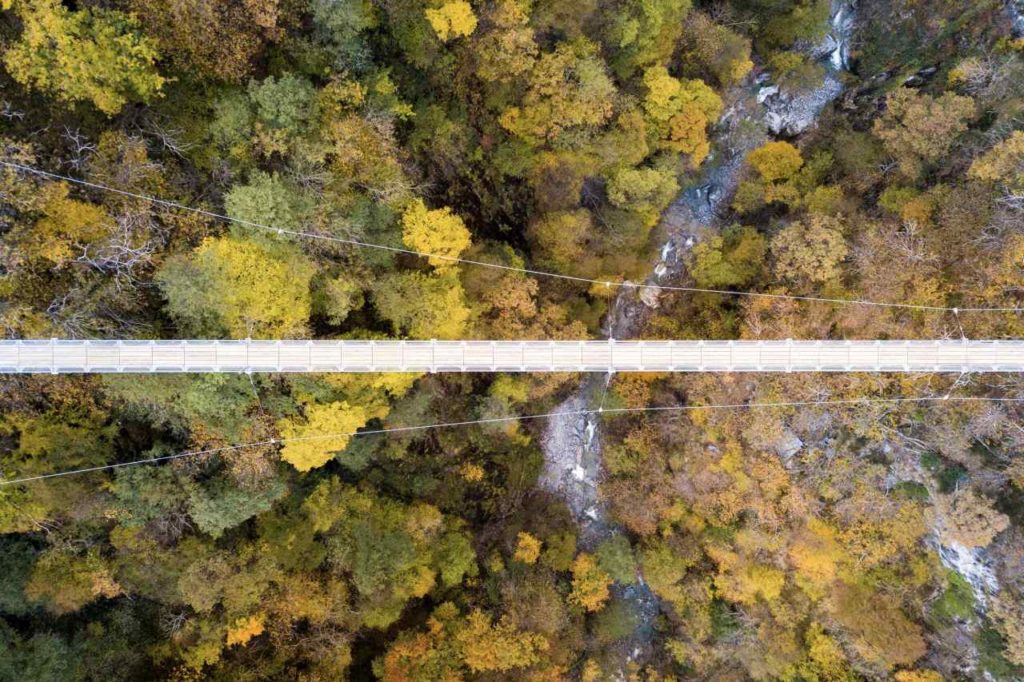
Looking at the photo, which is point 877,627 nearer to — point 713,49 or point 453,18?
point 713,49

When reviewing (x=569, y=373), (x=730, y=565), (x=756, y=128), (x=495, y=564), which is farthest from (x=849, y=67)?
(x=495, y=564)

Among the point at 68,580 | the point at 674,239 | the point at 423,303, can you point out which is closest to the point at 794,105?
the point at 674,239

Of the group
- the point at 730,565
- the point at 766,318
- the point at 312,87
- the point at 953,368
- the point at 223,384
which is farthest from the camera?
the point at 730,565

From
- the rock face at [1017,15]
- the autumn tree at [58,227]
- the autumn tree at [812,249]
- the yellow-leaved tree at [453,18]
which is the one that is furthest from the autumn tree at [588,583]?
the rock face at [1017,15]

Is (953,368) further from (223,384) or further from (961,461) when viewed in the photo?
(223,384)

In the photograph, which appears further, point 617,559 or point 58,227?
point 617,559

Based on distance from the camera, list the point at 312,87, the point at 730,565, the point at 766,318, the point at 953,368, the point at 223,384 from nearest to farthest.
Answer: the point at 312,87, the point at 223,384, the point at 953,368, the point at 766,318, the point at 730,565
